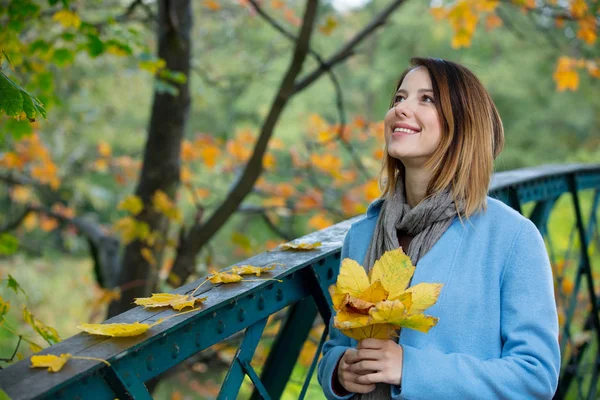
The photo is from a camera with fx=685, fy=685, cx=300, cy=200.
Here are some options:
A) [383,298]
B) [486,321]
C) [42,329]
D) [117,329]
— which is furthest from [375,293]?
[42,329]

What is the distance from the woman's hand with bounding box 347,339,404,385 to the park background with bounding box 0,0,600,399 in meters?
0.78

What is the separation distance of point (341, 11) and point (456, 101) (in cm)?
1645

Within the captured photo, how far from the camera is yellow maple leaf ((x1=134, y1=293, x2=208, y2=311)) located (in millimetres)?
1385

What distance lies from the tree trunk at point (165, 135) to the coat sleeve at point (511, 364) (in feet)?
10.7

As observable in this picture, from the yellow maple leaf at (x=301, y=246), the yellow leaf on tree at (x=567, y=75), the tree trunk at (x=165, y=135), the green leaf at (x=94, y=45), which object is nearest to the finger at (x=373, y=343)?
the yellow maple leaf at (x=301, y=246)

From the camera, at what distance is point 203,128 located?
681 inches

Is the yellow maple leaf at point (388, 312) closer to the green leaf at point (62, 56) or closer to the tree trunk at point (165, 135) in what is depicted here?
the green leaf at point (62, 56)

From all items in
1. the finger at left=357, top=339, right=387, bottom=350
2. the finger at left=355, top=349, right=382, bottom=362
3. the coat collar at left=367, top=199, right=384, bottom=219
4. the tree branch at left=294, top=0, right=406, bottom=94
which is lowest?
the finger at left=355, top=349, right=382, bottom=362

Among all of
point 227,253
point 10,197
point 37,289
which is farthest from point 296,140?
point 10,197

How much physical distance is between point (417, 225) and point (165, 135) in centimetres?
309

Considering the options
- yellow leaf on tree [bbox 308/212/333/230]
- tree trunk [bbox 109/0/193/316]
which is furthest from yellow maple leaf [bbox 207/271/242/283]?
yellow leaf on tree [bbox 308/212/333/230]

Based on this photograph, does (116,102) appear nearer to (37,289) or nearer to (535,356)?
(37,289)

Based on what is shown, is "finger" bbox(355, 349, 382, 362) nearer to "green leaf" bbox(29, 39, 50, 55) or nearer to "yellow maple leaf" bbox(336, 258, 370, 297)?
"yellow maple leaf" bbox(336, 258, 370, 297)

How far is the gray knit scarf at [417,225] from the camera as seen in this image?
156cm
